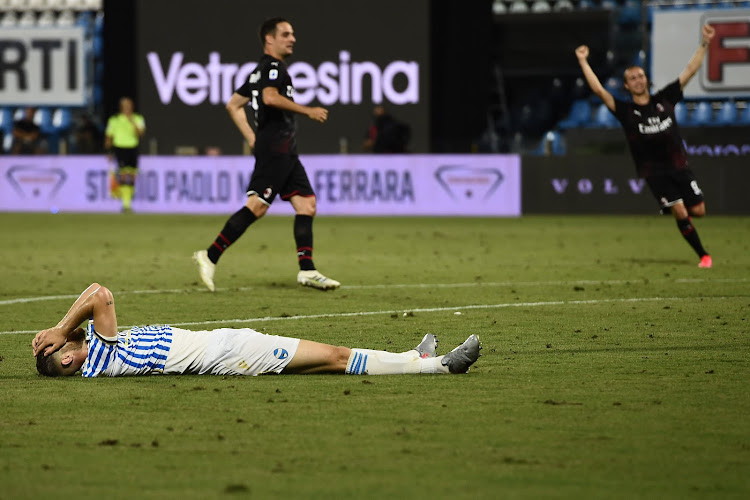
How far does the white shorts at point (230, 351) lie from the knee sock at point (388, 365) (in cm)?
34

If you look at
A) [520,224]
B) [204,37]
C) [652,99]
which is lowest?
[520,224]

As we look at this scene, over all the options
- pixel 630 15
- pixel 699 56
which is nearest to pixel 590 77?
pixel 699 56

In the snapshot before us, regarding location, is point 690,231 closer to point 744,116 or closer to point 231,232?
point 231,232

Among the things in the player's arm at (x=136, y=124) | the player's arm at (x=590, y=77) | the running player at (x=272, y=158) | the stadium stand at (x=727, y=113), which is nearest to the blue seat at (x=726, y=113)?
the stadium stand at (x=727, y=113)

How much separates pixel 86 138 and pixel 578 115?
36.9 feet

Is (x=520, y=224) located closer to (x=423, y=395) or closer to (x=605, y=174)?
(x=605, y=174)

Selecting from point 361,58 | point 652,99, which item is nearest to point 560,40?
point 361,58

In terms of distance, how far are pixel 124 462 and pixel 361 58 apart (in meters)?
24.5

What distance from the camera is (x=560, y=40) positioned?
32.1m

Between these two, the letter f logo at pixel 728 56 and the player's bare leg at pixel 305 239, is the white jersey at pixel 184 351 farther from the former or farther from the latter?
the letter f logo at pixel 728 56

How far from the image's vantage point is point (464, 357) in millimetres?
6641

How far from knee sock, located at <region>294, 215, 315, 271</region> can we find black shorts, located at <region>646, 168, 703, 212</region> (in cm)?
438

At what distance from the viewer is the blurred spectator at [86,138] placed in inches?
1123

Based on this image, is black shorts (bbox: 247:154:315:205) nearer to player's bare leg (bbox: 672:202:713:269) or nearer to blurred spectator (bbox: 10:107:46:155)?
player's bare leg (bbox: 672:202:713:269)
